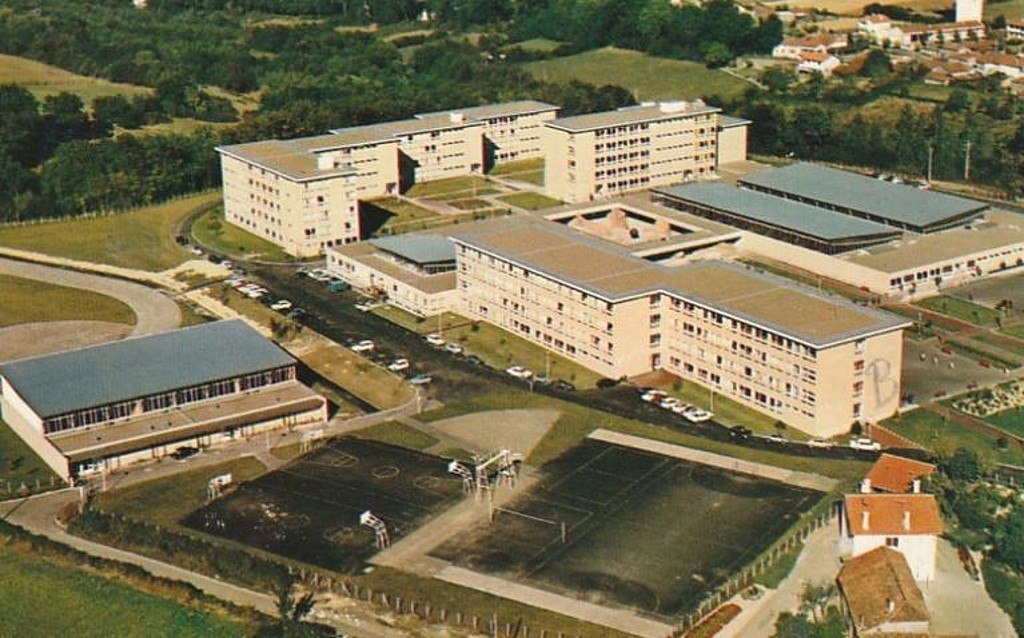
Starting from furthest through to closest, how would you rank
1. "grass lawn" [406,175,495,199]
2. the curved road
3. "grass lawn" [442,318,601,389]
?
1. "grass lawn" [406,175,495,199]
2. the curved road
3. "grass lawn" [442,318,601,389]

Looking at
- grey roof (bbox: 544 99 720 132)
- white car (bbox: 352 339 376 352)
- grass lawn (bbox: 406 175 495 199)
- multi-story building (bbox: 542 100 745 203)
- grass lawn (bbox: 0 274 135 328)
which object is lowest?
white car (bbox: 352 339 376 352)

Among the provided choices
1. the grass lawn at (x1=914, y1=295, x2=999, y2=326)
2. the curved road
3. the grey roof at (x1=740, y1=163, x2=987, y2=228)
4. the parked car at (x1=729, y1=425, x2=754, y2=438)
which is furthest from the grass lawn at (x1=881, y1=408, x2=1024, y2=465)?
the curved road

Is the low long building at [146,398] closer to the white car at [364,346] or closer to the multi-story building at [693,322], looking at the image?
the white car at [364,346]

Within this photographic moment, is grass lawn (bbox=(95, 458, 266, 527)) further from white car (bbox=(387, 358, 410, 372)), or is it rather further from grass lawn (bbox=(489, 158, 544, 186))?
grass lawn (bbox=(489, 158, 544, 186))

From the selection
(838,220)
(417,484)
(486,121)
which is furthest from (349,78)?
(417,484)

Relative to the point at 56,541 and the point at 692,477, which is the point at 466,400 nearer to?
the point at 692,477

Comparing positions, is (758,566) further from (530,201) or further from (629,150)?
(629,150)

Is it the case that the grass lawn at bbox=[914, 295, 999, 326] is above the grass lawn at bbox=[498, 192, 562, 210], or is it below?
below

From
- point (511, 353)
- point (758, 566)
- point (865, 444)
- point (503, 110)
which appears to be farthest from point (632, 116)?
point (758, 566)
